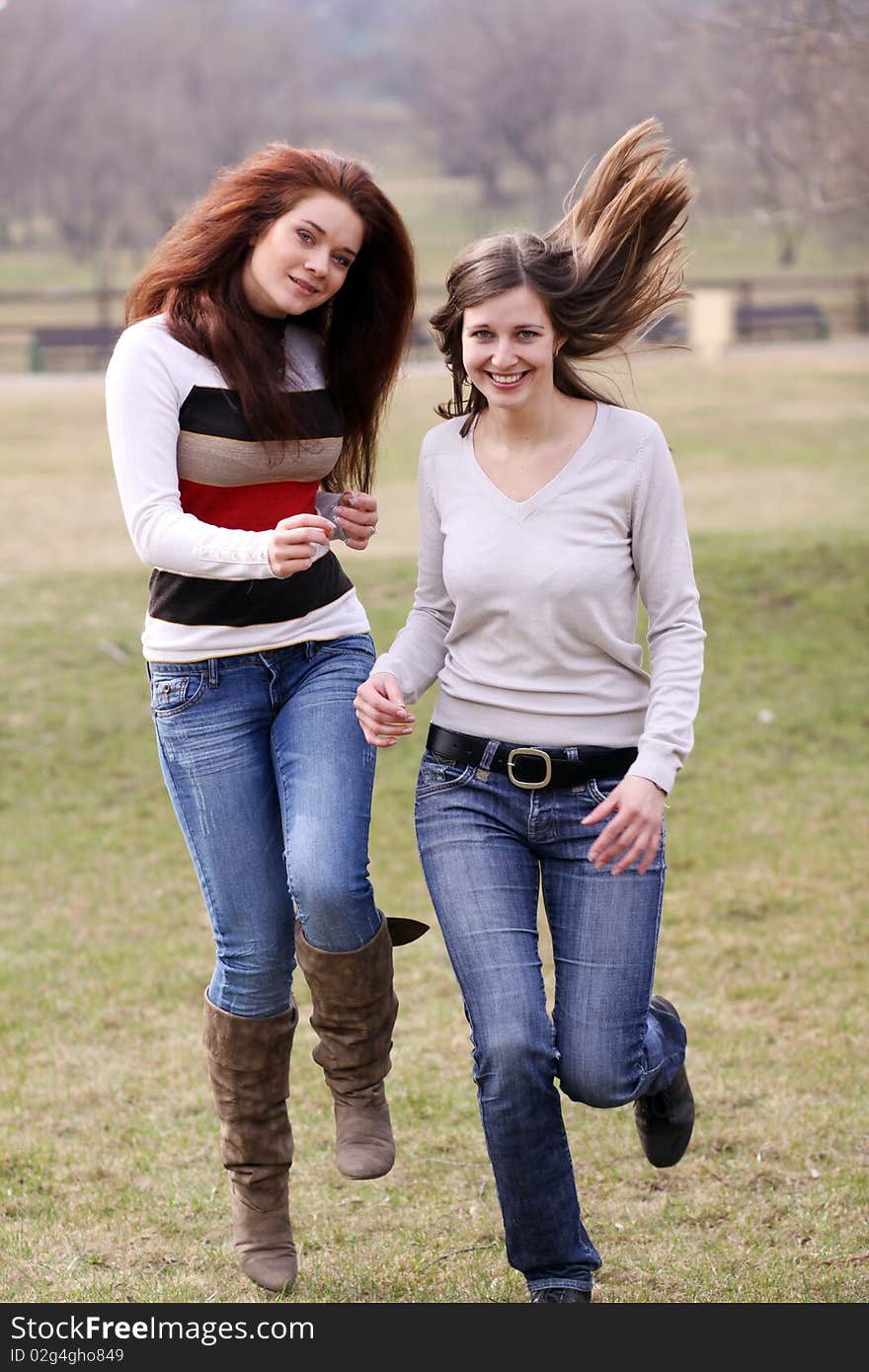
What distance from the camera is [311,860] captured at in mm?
3576

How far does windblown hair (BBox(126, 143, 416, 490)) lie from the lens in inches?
145

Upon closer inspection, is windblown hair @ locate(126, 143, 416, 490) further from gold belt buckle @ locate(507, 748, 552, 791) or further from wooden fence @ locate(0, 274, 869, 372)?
wooden fence @ locate(0, 274, 869, 372)

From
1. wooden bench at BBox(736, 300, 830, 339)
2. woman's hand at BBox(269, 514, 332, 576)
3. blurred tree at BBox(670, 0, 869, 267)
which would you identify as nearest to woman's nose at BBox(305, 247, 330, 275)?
woman's hand at BBox(269, 514, 332, 576)

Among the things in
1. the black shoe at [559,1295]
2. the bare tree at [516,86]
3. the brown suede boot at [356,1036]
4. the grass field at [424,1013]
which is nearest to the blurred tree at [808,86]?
the grass field at [424,1013]

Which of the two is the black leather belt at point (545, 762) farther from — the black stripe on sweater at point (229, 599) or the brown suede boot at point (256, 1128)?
the brown suede boot at point (256, 1128)

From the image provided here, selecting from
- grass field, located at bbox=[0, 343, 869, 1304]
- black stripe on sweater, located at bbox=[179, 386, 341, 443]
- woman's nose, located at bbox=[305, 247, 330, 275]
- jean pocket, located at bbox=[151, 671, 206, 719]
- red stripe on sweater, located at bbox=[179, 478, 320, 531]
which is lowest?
grass field, located at bbox=[0, 343, 869, 1304]

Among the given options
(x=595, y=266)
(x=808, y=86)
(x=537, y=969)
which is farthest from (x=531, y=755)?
(x=808, y=86)

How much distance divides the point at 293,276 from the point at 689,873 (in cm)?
456

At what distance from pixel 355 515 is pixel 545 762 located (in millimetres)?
789

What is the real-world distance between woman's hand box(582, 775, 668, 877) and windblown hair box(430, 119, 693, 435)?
2.98 feet

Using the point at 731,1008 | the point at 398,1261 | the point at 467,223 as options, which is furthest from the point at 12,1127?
the point at 467,223

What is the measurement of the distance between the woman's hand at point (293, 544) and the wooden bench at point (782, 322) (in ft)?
130

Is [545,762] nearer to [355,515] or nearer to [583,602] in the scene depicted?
[583,602]

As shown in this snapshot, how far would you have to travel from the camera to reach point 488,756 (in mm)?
3607
